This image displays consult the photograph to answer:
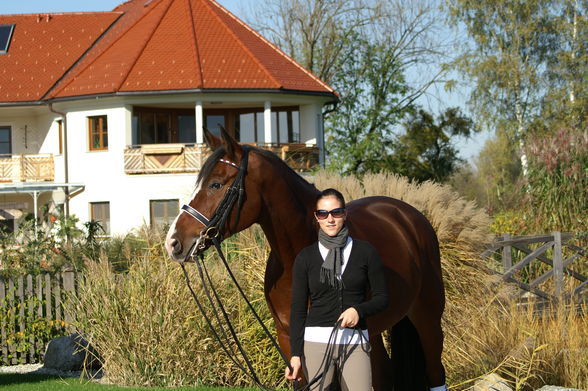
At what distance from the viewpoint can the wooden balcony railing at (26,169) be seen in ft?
113

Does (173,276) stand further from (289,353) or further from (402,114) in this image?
(402,114)

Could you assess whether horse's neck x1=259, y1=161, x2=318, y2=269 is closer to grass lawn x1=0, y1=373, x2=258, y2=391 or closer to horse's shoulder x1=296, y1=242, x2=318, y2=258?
horse's shoulder x1=296, y1=242, x2=318, y2=258

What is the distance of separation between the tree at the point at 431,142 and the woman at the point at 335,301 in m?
34.8

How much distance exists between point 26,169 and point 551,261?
2626cm

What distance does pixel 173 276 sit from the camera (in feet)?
29.5

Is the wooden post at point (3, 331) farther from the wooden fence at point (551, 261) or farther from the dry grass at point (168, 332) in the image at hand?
the wooden fence at point (551, 261)

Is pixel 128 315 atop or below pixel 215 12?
below

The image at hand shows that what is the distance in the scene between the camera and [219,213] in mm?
4926

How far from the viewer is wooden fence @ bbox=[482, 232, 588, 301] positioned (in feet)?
41.9

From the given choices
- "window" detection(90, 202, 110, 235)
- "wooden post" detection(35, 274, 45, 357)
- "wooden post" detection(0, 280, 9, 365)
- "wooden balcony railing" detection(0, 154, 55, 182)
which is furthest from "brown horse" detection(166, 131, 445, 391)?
"wooden balcony railing" detection(0, 154, 55, 182)

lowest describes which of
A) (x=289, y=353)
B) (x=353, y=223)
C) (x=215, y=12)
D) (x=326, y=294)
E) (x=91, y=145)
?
(x=289, y=353)

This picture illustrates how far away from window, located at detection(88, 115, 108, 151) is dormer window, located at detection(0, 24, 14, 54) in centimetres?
765

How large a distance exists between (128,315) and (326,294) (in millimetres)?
4822

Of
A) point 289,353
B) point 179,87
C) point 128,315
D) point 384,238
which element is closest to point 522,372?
point 384,238
